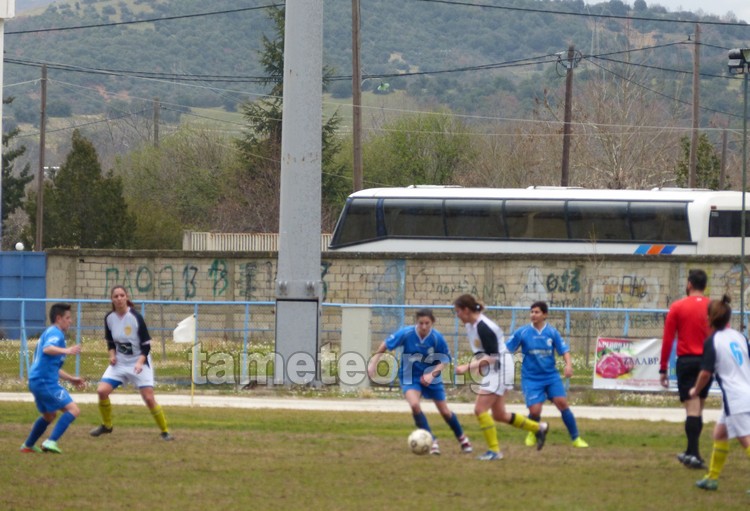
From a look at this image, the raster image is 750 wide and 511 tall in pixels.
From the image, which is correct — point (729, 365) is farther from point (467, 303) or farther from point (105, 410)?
point (105, 410)

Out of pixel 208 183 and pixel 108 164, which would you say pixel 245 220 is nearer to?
pixel 208 183

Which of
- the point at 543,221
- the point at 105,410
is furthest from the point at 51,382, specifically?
the point at 543,221

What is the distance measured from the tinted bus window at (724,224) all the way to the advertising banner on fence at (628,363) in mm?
18692

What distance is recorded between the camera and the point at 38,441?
1407cm

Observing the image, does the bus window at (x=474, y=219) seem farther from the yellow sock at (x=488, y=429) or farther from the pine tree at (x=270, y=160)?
the yellow sock at (x=488, y=429)

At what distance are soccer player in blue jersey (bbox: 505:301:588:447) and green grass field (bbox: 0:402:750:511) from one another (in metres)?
0.40

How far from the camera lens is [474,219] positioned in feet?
131

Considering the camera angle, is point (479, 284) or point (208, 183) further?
point (208, 183)

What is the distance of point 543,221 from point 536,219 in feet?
0.82

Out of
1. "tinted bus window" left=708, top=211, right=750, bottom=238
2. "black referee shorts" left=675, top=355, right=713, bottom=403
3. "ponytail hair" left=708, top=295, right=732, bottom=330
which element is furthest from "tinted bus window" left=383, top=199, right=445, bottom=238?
"ponytail hair" left=708, top=295, right=732, bottom=330

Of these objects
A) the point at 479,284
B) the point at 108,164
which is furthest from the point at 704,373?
the point at 108,164

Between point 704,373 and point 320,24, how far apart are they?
1352 centimetres

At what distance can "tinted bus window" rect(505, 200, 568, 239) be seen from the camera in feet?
129

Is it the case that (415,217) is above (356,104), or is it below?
below
